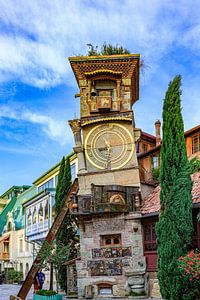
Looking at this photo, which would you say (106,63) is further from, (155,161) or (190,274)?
(190,274)

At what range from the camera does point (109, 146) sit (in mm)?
24641

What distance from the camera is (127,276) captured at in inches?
849

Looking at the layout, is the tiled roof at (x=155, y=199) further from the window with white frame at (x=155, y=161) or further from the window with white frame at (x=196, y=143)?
the window with white frame at (x=155, y=161)

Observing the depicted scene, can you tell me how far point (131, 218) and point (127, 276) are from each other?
2.74 metres

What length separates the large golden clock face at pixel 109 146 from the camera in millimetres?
24500

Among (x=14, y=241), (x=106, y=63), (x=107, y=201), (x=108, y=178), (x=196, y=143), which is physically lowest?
(x=14, y=241)

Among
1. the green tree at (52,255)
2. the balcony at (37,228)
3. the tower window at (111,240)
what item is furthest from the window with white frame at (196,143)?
the balcony at (37,228)

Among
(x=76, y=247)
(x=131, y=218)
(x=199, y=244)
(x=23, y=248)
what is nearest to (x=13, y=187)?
(x=23, y=248)

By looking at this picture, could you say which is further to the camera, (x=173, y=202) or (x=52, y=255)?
(x=52, y=255)

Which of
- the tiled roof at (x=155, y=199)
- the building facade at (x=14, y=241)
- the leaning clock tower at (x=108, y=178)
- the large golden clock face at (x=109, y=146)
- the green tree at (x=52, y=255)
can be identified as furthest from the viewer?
the building facade at (x=14, y=241)

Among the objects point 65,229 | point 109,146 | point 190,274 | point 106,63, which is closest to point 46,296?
point 190,274

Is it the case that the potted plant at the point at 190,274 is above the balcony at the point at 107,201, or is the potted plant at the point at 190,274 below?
below

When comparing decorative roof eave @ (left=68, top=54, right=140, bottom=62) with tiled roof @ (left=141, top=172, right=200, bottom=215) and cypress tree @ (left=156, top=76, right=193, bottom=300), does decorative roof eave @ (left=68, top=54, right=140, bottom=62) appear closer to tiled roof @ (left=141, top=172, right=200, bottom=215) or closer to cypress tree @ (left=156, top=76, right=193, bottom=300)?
cypress tree @ (left=156, top=76, right=193, bottom=300)

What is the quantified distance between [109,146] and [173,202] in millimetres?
7219
